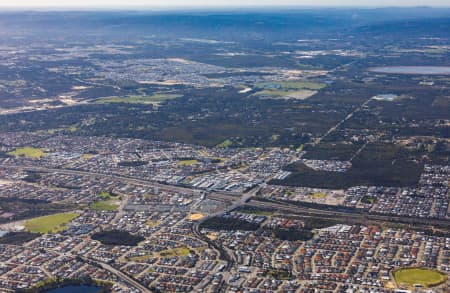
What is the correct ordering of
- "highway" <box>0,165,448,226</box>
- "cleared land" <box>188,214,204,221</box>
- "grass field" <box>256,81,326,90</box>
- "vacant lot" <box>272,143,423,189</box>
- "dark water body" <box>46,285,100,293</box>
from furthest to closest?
"grass field" <box>256,81,326,90</box>
"vacant lot" <box>272,143,423,189</box>
"cleared land" <box>188,214,204,221</box>
"highway" <box>0,165,448,226</box>
"dark water body" <box>46,285,100,293</box>

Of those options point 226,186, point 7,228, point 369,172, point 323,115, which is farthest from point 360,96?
point 7,228

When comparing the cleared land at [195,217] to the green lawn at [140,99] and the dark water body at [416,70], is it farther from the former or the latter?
the dark water body at [416,70]

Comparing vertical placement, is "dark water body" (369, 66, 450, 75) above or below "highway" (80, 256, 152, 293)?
below

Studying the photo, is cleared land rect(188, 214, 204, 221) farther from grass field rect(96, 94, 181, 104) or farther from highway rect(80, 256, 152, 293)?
grass field rect(96, 94, 181, 104)

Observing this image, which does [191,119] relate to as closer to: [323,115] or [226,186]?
[323,115]

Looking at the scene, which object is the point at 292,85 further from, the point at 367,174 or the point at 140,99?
the point at 367,174

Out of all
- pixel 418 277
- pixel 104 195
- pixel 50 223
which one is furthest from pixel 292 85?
pixel 418 277

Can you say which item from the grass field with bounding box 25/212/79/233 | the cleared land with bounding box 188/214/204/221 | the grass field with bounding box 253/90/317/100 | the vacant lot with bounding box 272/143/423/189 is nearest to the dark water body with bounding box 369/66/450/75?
the grass field with bounding box 253/90/317/100
